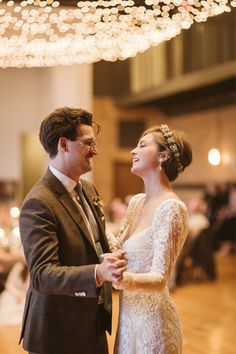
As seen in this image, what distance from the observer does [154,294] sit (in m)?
2.28

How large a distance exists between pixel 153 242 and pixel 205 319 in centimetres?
409

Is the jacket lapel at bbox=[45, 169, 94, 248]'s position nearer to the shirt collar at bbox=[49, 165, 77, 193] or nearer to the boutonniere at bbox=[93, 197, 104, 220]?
the shirt collar at bbox=[49, 165, 77, 193]

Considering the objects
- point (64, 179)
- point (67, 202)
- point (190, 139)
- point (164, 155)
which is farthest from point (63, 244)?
point (190, 139)

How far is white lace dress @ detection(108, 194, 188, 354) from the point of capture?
6.97ft

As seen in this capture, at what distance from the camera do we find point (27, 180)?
11047 mm

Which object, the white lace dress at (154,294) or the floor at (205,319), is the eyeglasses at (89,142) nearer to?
the white lace dress at (154,294)

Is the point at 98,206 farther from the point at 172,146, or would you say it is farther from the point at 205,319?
the point at 205,319

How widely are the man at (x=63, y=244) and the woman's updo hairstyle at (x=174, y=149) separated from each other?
0.28 metres

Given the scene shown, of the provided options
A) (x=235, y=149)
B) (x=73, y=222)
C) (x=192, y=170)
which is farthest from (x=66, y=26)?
(x=192, y=170)

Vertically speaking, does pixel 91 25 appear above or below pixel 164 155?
above

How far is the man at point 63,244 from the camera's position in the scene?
196 cm

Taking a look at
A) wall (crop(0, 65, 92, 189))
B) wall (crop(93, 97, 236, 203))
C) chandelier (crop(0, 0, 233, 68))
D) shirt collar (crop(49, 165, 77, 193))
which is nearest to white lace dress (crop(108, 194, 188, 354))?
shirt collar (crop(49, 165, 77, 193))

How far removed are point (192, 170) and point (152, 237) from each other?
423 inches

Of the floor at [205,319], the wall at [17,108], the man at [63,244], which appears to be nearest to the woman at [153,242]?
the man at [63,244]
